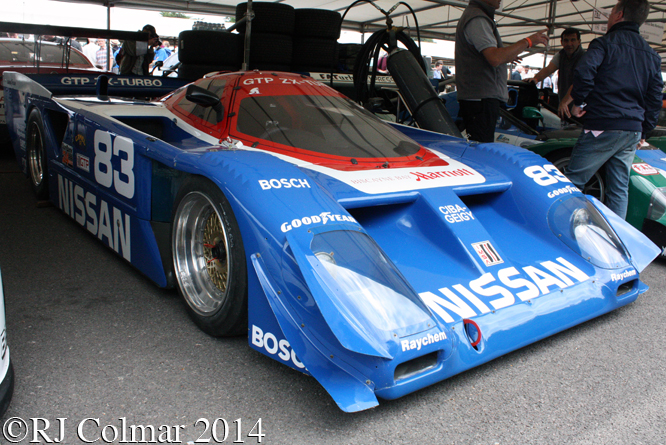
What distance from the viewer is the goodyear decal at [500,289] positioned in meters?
1.88

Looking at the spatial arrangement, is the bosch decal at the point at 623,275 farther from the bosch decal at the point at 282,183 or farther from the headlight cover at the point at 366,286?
the bosch decal at the point at 282,183

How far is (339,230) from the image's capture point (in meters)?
1.81

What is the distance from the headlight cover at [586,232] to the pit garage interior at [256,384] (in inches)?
11.0

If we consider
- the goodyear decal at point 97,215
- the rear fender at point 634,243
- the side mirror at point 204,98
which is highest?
the side mirror at point 204,98

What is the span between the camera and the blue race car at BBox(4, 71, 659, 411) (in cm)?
165

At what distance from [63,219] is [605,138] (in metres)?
3.48

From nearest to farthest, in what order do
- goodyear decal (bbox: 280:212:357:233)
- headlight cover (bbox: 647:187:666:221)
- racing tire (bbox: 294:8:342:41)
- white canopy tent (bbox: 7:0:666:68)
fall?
goodyear decal (bbox: 280:212:357:233)
headlight cover (bbox: 647:187:666:221)
racing tire (bbox: 294:8:342:41)
white canopy tent (bbox: 7:0:666:68)

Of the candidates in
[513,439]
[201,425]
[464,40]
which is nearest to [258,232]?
[201,425]

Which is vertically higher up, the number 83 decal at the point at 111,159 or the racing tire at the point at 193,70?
the racing tire at the point at 193,70

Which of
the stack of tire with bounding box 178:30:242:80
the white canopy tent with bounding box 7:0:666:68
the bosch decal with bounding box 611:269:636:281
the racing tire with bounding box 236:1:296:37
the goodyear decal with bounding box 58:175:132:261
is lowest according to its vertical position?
the goodyear decal with bounding box 58:175:132:261

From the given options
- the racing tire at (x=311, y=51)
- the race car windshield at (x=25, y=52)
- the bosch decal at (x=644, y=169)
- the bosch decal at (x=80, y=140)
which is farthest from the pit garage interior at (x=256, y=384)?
the race car windshield at (x=25, y=52)

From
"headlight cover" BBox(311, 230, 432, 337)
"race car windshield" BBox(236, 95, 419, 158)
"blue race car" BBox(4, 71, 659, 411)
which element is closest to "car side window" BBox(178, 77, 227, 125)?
"blue race car" BBox(4, 71, 659, 411)

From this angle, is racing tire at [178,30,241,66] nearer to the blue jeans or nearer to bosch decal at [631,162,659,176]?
the blue jeans

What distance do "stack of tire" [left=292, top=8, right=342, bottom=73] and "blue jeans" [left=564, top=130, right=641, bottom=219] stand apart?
3.01 meters
